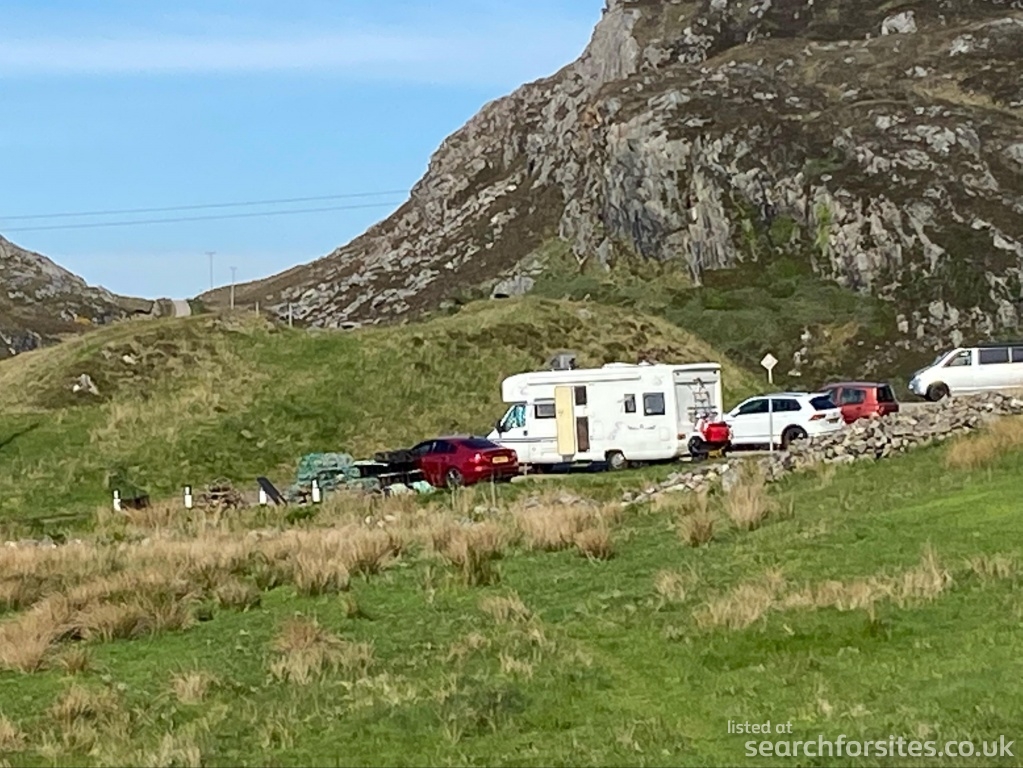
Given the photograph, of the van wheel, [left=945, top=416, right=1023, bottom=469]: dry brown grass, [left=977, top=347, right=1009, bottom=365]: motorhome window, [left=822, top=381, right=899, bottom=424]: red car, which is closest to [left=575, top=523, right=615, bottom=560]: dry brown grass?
[left=945, top=416, right=1023, bottom=469]: dry brown grass

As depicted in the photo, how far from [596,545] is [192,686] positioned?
722cm

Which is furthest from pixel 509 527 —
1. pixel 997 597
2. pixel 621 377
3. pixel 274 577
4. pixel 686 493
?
pixel 621 377

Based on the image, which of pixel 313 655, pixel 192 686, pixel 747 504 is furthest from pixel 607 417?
pixel 192 686

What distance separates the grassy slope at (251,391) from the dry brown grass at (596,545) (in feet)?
77.2

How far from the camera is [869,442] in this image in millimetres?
27969

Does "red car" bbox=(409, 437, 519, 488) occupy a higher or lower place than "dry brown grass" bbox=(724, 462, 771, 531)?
higher

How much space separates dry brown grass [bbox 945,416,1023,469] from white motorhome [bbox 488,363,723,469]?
15735mm

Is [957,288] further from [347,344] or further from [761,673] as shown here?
[761,673]

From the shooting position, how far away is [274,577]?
18.1 m

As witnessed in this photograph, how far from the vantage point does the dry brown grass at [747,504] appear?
19.1 m

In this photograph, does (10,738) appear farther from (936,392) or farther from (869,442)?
(936,392)

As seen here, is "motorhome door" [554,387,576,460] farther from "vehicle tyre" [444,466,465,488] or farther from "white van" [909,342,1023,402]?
"white van" [909,342,1023,402]

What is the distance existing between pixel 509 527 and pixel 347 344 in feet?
116

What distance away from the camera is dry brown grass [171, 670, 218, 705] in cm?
1167
